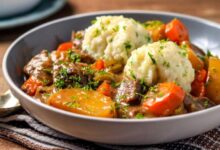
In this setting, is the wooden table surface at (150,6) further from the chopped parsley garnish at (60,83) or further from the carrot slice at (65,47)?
the chopped parsley garnish at (60,83)

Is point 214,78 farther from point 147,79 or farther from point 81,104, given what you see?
point 81,104

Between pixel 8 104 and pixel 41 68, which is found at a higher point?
pixel 41 68

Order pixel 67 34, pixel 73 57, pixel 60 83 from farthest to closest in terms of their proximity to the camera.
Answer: pixel 67 34, pixel 73 57, pixel 60 83

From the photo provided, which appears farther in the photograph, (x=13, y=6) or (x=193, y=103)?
(x=13, y=6)

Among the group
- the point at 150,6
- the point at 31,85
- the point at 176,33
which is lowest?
the point at 150,6

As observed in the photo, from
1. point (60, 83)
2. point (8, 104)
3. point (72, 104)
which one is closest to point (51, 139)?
point (72, 104)

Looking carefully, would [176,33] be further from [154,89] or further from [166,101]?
[166,101]

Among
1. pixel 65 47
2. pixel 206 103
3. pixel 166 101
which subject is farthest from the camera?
pixel 65 47

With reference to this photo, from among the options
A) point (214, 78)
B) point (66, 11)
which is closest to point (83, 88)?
point (214, 78)
